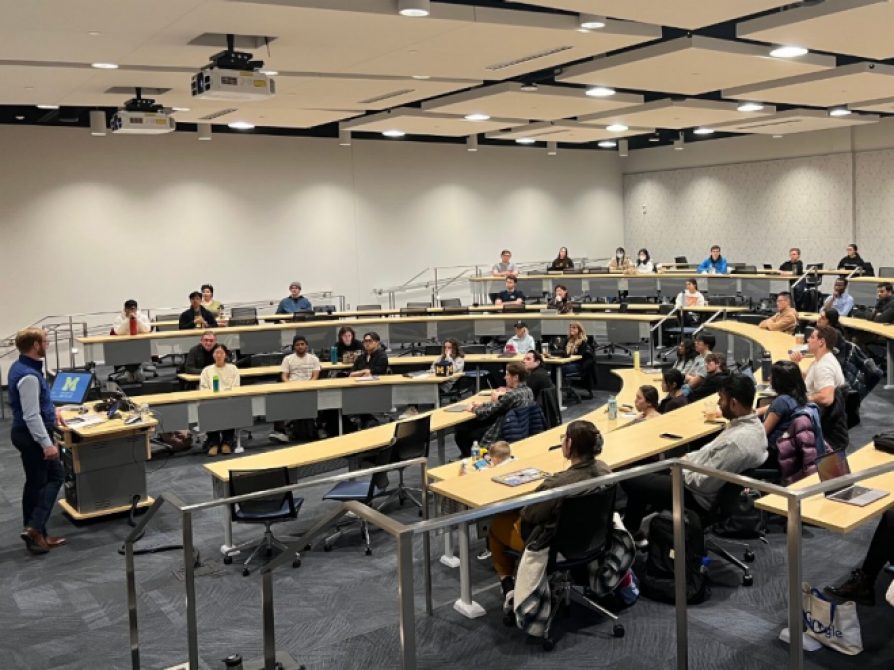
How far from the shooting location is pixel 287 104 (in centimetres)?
1211

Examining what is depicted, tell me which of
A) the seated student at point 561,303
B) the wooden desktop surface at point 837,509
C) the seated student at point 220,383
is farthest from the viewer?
the seated student at point 561,303

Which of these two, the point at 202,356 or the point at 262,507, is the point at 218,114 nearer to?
the point at 202,356

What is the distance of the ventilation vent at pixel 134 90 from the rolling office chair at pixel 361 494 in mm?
5695

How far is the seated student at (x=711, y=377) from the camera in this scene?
788cm

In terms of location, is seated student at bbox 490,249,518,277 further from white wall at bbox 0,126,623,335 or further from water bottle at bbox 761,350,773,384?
water bottle at bbox 761,350,773,384

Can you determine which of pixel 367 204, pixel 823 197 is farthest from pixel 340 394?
pixel 823 197

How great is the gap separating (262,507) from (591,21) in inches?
180

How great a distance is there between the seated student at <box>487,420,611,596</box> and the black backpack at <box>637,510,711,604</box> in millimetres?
710

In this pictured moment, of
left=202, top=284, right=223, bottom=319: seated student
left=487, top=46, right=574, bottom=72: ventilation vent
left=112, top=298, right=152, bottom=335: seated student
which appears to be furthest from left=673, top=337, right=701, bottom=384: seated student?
left=202, top=284, right=223, bottom=319: seated student

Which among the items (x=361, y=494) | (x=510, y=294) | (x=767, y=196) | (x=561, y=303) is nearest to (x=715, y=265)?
(x=767, y=196)

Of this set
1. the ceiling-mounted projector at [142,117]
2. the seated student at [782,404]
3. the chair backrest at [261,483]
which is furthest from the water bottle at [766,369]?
the ceiling-mounted projector at [142,117]

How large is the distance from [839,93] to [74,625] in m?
11.1

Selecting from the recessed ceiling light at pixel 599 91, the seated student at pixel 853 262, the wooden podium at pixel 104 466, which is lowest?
the wooden podium at pixel 104 466

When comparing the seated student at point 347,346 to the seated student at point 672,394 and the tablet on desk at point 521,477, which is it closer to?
the seated student at point 672,394
